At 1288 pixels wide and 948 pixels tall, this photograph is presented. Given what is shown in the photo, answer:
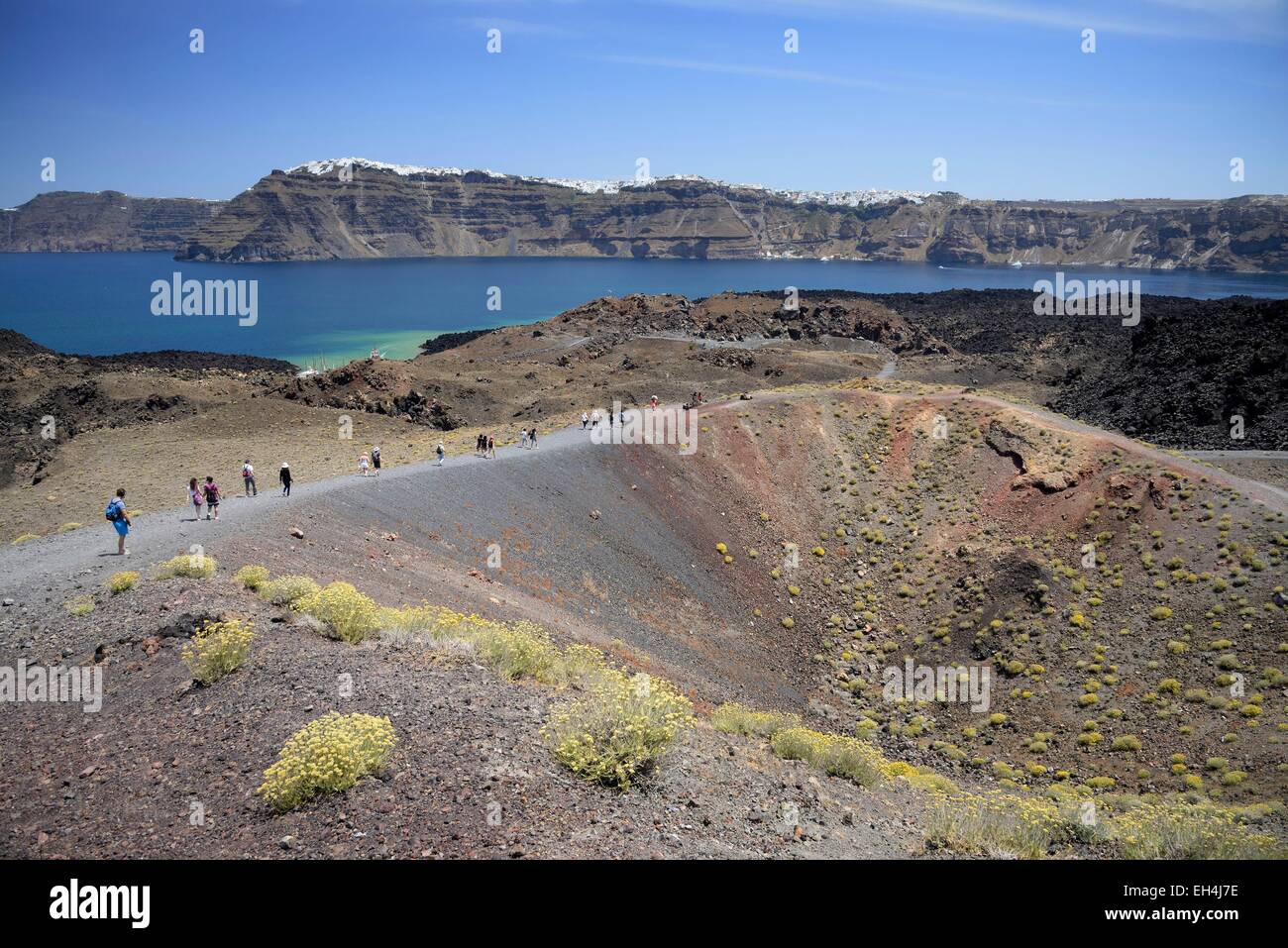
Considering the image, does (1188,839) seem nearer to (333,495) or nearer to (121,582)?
(121,582)

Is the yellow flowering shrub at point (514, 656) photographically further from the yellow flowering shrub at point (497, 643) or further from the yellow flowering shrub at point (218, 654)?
the yellow flowering shrub at point (218, 654)

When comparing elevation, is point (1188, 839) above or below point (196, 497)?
below

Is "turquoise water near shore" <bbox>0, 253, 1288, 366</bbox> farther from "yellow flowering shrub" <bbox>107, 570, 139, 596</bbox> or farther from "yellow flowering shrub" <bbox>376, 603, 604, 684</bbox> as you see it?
"yellow flowering shrub" <bbox>376, 603, 604, 684</bbox>

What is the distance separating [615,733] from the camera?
10438mm

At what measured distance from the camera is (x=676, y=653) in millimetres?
22906

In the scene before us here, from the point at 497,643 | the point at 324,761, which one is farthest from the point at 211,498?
the point at 324,761

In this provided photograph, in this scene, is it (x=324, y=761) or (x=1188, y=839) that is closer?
(x=324, y=761)

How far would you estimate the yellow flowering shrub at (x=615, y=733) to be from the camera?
1016 centimetres

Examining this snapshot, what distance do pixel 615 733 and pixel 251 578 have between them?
9322mm

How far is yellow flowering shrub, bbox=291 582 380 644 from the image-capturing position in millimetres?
14000

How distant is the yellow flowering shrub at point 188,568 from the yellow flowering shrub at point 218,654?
375 centimetres

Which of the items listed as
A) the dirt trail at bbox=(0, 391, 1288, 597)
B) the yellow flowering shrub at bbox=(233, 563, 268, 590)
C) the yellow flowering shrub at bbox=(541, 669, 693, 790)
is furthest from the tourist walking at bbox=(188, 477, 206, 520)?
the yellow flowering shrub at bbox=(541, 669, 693, 790)
